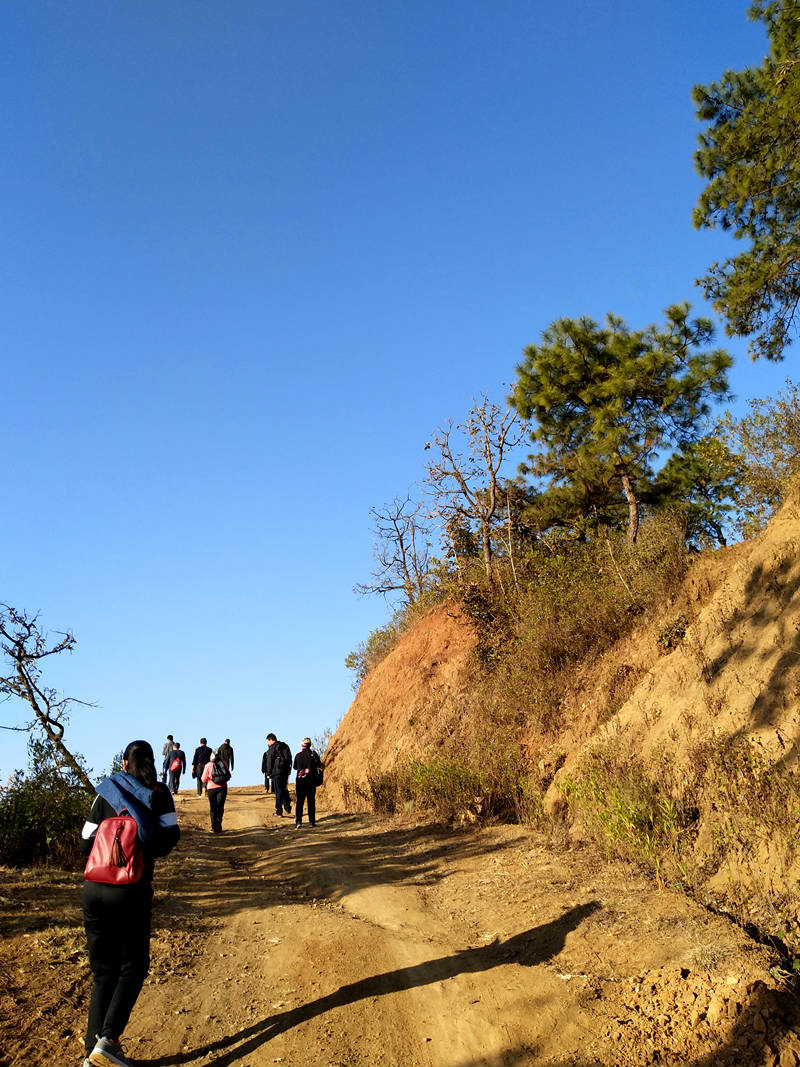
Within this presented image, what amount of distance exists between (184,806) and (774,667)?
1663cm

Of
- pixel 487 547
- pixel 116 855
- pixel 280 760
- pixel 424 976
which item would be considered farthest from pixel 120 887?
pixel 487 547

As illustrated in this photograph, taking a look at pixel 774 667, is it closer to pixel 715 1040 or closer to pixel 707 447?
pixel 715 1040

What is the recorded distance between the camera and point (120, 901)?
5.04 m

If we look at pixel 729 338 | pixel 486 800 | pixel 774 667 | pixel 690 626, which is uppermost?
pixel 729 338

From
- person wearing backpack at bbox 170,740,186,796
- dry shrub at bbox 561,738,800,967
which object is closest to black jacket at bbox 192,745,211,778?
person wearing backpack at bbox 170,740,186,796

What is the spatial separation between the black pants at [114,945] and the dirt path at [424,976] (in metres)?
0.51

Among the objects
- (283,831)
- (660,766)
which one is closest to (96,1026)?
(660,766)

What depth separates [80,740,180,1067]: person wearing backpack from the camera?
16.0 ft

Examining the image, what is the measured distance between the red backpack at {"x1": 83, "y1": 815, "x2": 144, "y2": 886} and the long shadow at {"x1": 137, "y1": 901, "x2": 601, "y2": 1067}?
1229 mm

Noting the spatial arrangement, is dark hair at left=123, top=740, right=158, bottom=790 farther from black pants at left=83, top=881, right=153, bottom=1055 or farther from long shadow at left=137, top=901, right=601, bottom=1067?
long shadow at left=137, top=901, right=601, bottom=1067

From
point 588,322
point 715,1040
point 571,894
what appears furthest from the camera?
point 588,322

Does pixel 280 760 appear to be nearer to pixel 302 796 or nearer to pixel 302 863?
pixel 302 796

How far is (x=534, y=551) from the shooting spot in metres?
19.5

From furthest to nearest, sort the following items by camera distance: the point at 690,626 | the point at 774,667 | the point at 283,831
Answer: the point at 283,831 → the point at 690,626 → the point at 774,667
